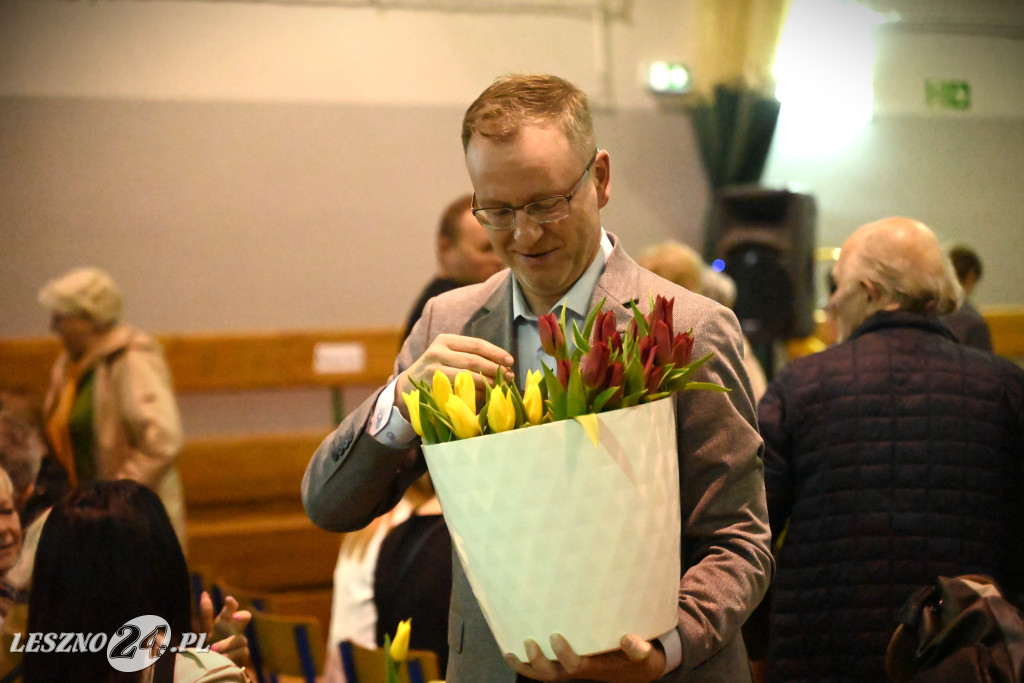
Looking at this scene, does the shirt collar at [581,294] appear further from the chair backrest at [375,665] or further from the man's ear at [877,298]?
the man's ear at [877,298]

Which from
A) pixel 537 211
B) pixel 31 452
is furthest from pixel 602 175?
pixel 31 452

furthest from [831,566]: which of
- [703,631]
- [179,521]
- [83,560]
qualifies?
[179,521]

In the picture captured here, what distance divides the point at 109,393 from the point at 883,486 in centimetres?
207

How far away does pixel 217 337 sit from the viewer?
15.3 feet

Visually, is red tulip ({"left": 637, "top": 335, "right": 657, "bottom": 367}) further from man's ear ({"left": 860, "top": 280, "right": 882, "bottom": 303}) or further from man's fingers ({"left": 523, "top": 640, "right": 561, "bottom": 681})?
man's ear ({"left": 860, "top": 280, "right": 882, "bottom": 303})

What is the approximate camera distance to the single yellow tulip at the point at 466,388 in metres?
0.90

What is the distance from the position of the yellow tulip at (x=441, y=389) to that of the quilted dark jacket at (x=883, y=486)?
112cm

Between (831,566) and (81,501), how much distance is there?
1.32 metres

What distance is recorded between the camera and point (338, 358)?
15.9 ft

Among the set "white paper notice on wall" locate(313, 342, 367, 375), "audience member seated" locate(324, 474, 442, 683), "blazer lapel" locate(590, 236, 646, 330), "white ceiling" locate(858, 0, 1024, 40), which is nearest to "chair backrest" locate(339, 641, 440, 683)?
"audience member seated" locate(324, 474, 442, 683)

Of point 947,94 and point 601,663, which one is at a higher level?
point 947,94

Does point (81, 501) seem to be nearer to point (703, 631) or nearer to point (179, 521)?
point (703, 631)

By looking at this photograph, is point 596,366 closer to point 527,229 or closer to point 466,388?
point 466,388

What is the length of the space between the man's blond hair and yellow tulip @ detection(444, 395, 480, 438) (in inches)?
12.5
